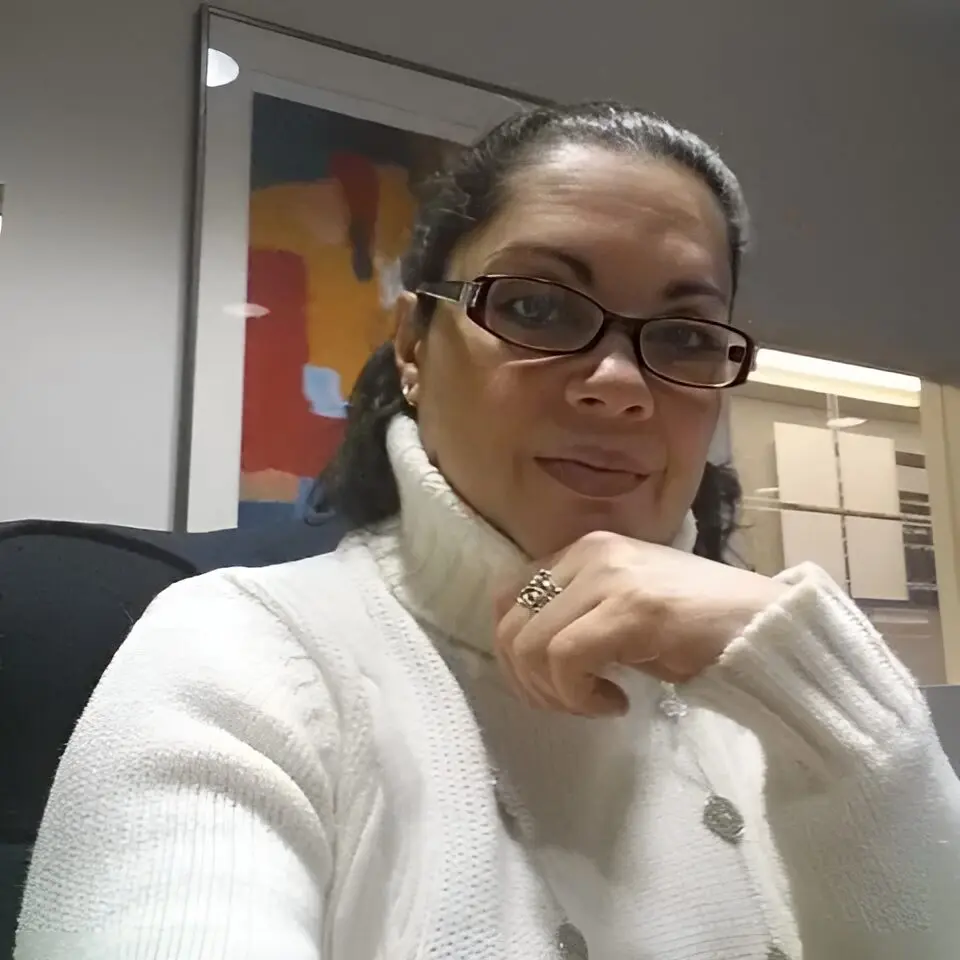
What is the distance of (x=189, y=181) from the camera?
5.02ft

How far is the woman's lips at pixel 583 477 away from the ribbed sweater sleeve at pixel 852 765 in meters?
0.17

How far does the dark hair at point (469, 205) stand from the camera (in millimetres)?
877

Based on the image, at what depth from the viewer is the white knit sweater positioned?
1.68 ft

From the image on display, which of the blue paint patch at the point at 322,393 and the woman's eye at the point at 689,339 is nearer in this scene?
the woman's eye at the point at 689,339

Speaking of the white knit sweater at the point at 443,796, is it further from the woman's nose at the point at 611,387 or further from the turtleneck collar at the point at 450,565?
the woman's nose at the point at 611,387

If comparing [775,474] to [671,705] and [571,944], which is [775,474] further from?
[571,944]

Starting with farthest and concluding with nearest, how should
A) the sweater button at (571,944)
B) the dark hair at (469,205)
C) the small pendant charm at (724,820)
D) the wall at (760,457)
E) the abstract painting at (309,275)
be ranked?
the wall at (760,457) → the abstract painting at (309,275) → the dark hair at (469,205) → the small pendant charm at (724,820) → the sweater button at (571,944)

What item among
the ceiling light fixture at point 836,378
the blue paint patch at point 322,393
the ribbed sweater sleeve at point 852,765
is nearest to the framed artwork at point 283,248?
the blue paint patch at point 322,393

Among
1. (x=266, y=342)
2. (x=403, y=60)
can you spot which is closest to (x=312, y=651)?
(x=266, y=342)

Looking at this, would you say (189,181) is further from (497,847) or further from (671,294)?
(497,847)

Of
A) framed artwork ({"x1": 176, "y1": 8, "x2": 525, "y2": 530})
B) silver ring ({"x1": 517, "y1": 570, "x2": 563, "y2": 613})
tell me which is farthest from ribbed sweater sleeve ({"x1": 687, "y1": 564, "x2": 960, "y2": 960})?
framed artwork ({"x1": 176, "y1": 8, "x2": 525, "y2": 530})

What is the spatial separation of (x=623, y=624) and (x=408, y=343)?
39cm

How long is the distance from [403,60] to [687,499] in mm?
1215

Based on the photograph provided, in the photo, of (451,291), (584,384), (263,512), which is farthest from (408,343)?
(263,512)
